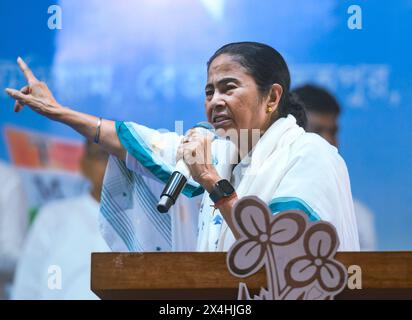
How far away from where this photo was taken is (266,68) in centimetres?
307

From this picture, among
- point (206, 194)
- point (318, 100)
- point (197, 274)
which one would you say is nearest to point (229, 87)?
point (206, 194)

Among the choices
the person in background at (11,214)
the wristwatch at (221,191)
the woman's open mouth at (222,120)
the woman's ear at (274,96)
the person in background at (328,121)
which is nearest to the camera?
the wristwatch at (221,191)

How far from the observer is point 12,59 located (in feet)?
11.0

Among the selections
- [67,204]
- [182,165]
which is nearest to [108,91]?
[67,204]

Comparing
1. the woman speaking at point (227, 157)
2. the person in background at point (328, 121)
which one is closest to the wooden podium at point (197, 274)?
the woman speaking at point (227, 157)

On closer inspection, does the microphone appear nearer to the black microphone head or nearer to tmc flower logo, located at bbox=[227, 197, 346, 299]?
the black microphone head

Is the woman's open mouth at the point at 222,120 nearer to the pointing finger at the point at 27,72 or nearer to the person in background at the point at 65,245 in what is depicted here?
the pointing finger at the point at 27,72

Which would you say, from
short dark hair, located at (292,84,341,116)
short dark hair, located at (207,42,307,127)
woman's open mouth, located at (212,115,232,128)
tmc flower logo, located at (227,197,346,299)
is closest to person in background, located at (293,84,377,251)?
short dark hair, located at (292,84,341,116)

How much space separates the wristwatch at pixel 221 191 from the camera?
274 cm

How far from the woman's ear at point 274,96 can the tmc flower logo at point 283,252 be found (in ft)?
2.45

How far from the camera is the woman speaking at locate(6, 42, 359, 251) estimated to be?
2770 mm

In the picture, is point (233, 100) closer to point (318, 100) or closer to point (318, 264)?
point (318, 100)
